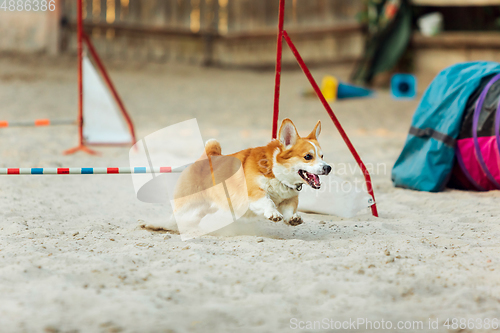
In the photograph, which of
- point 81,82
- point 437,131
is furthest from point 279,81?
point 81,82

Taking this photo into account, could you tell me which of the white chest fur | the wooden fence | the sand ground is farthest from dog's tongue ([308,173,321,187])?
the wooden fence

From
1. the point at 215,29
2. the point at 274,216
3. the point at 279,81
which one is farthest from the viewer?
the point at 215,29

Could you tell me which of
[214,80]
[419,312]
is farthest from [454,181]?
[214,80]

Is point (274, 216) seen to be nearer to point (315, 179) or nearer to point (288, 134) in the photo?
point (315, 179)

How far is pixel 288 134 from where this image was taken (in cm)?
275

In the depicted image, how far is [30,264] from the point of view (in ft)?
7.40

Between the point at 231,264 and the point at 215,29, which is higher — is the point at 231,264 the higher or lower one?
the lower one

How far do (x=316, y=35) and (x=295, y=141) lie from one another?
27.0ft

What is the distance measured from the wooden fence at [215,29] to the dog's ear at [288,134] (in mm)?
7907

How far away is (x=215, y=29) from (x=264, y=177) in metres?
8.90

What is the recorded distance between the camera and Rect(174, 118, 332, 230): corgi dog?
8.82 feet

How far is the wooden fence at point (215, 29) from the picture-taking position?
33.3 ft

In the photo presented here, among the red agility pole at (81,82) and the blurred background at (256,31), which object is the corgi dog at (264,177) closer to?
the red agility pole at (81,82)

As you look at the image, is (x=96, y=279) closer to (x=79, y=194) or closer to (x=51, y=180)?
(x=79, y=194)
